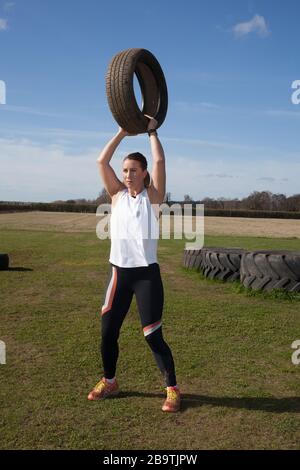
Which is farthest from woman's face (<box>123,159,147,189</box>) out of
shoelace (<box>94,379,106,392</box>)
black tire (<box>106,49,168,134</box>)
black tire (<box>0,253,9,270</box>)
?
black tire (<box>0,253,9,270</box>)

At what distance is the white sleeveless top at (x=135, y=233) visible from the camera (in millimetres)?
3680

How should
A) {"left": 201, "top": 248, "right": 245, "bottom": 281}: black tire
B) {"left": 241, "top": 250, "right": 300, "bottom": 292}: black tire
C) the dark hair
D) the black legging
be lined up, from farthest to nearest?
{"left": 201, "top": 248, "right": 245, "bottom": 281}: black tire < {"left": 241, "top": 250, "right": 300, "bottom": 292}: black tire < the dark hair < the black legging

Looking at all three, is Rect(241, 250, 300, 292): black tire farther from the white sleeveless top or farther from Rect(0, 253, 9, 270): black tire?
Rect(0, 253, 9, 270): black tire

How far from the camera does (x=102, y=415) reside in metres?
3.57

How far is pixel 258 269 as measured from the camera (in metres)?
8.15

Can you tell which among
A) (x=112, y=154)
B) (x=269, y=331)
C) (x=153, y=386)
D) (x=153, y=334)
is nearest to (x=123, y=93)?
(x=112, y=154)

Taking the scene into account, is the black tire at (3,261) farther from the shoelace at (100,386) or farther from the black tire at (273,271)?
the shoelace at (100,386)

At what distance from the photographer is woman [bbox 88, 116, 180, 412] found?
3.68 meters

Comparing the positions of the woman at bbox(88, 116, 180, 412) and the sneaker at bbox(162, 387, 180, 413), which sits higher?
the woman at bbox(88, 116, 180, 412)

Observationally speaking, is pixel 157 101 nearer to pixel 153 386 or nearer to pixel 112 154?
pixel 112 154

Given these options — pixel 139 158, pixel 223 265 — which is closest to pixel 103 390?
pixel 139 158

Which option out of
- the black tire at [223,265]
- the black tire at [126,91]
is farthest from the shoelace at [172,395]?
the black tire at [223,265]

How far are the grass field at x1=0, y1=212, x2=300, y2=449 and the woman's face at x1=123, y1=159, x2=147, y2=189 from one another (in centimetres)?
188

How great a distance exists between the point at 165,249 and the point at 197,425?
13081 millimetres
